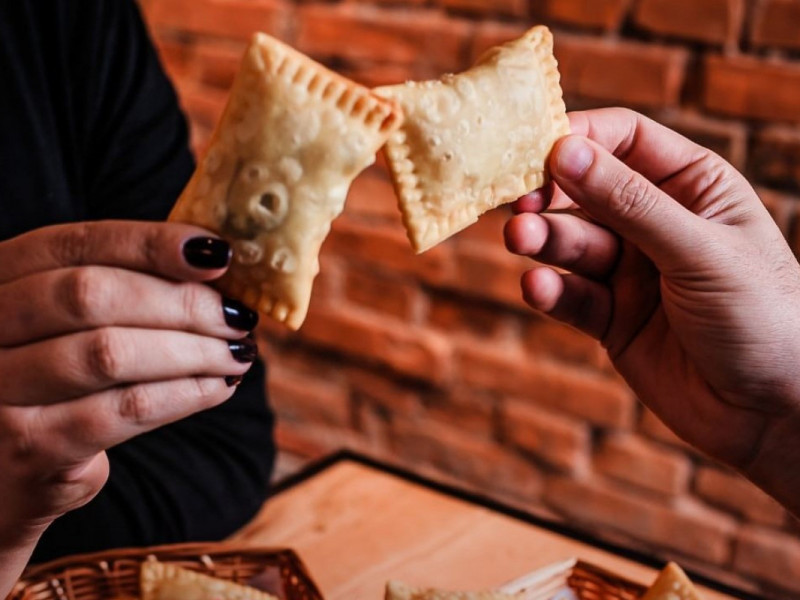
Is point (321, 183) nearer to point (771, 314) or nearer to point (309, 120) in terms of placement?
point (309, 120)

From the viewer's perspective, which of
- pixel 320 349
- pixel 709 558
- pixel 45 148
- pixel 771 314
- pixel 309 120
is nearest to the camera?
pixel 309 120

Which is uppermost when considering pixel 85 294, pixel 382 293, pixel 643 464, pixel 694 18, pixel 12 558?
pixel 694 18

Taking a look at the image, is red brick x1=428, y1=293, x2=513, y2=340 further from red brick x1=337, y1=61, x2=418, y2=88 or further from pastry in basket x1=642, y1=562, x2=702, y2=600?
pastry in basket x1=642, y1=562, x2=702, y2=600

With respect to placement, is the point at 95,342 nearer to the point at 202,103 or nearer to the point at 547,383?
the point at 547,383

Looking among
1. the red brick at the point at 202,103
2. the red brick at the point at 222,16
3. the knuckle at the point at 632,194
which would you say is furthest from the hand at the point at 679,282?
the red brick at the point at 202,103

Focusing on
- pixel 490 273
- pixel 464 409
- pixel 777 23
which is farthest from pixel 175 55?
pixel 777 23

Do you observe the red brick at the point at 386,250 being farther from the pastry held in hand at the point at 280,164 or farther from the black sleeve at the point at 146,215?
the pastry held in hand at the point at 280,164

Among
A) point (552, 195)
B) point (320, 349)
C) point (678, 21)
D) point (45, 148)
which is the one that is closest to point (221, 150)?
point (552, 195)
